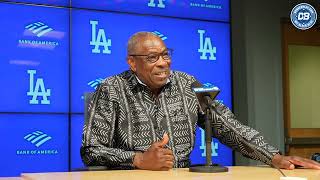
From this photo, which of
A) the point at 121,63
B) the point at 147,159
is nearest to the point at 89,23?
the point at 121,63

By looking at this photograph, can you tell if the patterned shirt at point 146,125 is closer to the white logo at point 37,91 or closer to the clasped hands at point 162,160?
the clasped hands at point 162,160

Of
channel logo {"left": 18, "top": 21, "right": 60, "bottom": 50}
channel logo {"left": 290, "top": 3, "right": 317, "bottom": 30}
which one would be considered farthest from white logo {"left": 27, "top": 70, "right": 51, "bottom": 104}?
channel logo {"left": 290, "top": 3, "right": 317, "bottom": 30}

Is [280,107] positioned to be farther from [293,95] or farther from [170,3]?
[170,3]

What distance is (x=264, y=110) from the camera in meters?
4.58

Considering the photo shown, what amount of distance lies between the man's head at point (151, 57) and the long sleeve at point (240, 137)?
29cm

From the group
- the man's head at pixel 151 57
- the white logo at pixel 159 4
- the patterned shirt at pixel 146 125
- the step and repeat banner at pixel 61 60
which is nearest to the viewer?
the patterned shirt at pixel 146 125

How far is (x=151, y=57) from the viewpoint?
2152 millimetres

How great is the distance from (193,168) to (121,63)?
250cm

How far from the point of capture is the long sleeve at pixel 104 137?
1.96m

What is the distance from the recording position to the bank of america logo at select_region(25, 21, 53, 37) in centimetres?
385

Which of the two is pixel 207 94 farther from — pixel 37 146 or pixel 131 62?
pixel 37 146

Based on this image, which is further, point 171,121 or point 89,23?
point 89,23

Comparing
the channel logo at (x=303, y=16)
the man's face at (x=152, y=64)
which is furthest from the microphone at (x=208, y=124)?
the channel logo at (x=303, y=16)

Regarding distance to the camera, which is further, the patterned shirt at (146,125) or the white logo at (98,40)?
the white logo at (98,40)
